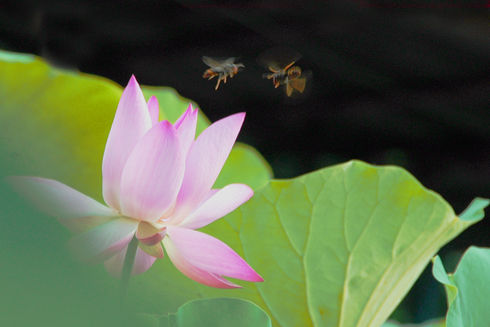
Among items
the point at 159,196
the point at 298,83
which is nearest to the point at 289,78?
the point at 298,83

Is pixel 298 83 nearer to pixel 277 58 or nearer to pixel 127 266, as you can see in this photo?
pixel 277 58

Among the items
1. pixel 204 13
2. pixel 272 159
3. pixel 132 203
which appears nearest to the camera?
pixel 132 203

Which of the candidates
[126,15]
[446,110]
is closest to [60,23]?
[126,15]

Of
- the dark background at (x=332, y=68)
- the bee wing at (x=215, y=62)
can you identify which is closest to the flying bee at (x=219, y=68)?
the bee wing at (x=215, y=62)

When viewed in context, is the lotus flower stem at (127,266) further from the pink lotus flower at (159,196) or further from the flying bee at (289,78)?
the flying bee at (289,78)

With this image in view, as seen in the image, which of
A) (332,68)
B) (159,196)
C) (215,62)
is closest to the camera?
(159,196)

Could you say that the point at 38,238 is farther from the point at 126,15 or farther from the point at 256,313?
the point at 126,15
